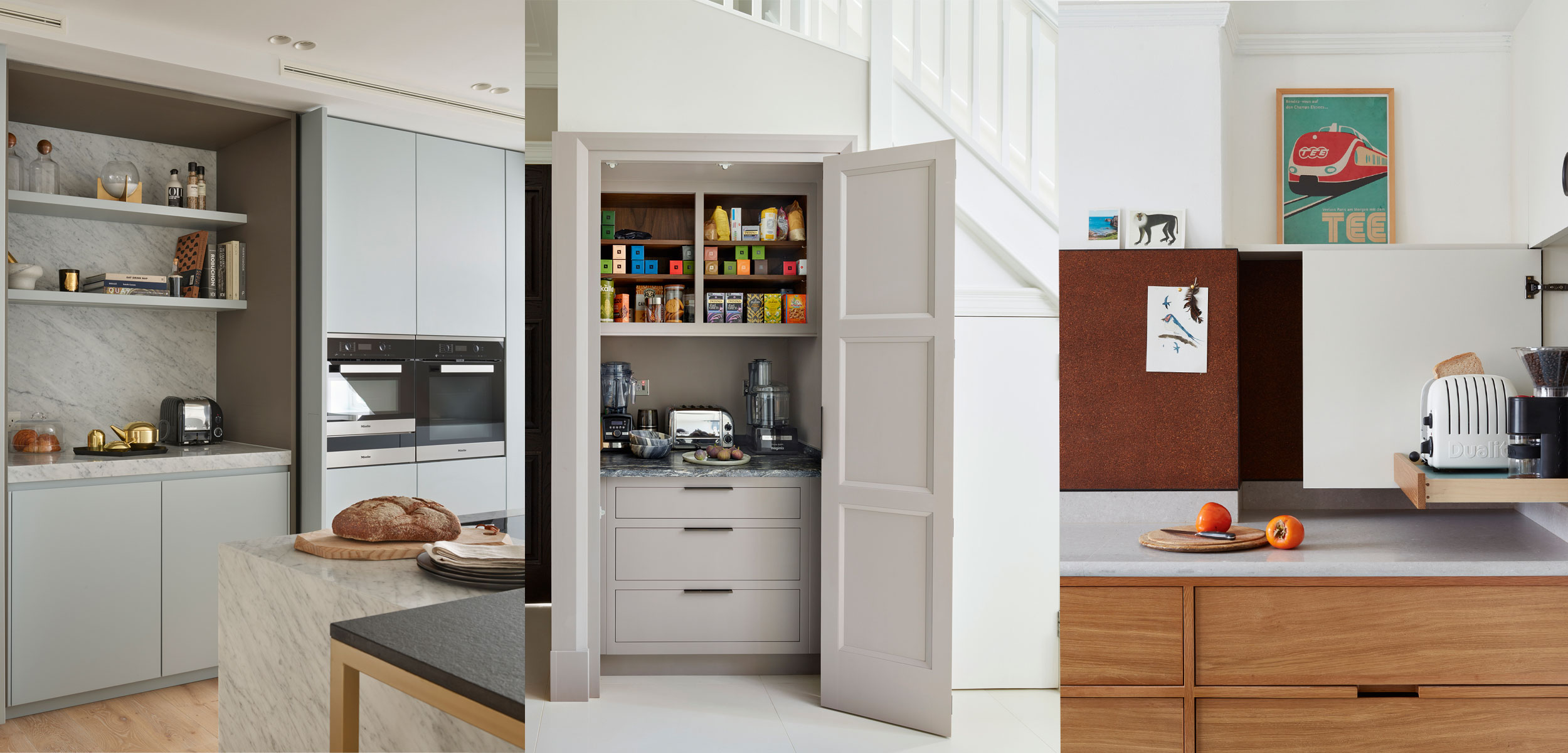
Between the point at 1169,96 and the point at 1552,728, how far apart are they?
2.43ft

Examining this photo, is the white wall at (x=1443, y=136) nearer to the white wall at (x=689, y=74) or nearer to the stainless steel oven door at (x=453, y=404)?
the white wall at (x=689, y=74)

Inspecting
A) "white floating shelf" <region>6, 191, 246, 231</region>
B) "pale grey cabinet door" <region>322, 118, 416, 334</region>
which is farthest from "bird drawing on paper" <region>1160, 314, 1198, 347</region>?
"pale grey cabinet door" <region>322, 118, 416, 334</region>

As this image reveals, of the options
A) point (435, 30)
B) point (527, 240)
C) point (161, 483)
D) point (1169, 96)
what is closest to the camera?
point (527, 240)

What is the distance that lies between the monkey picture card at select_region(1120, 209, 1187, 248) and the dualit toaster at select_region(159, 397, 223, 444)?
2.28 m

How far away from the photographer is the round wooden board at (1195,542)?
2.46 feet

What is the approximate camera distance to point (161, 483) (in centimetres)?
183

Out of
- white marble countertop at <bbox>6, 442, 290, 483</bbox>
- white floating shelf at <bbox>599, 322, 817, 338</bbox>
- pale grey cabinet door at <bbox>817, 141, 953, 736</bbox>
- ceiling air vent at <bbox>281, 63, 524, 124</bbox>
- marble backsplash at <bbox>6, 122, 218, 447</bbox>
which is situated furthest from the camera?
ceiling air vent at <bbox>281, 63, 524, 124</bbox>

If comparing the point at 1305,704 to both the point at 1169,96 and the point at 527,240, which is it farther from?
the point at 527,240

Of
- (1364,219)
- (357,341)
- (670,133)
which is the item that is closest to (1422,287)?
(1364,219)

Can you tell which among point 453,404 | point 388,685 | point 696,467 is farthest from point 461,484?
point 388,685

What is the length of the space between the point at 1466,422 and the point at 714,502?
1.17 metres

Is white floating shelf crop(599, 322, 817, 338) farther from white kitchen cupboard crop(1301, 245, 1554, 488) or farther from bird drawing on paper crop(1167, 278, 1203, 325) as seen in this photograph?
white kitchen cupboard crop(1301, 245, 1554, 488)

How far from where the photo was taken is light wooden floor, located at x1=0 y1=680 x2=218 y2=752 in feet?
5.39

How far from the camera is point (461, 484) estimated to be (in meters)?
2.69
